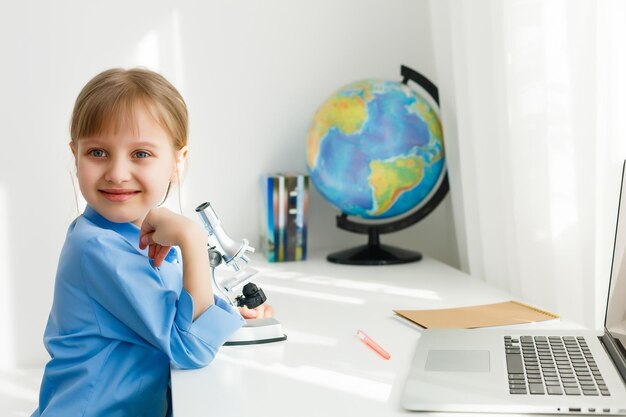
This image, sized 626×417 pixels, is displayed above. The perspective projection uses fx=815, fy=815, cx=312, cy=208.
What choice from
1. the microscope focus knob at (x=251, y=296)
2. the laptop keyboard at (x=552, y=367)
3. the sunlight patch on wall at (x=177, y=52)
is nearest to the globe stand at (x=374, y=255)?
the sunlight patch on wall at (x=177, y=52)

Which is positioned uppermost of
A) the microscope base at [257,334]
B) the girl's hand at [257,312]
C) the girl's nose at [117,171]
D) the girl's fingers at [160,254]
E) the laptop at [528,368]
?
the girl's nose at [117,171]

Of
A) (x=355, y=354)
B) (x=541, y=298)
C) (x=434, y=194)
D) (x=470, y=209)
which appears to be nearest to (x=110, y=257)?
(x=355, y=354)

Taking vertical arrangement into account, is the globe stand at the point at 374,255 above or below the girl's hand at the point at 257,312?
above

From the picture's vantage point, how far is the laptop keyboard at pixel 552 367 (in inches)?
36.6

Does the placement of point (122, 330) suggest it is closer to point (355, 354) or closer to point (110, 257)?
point (110, 257)

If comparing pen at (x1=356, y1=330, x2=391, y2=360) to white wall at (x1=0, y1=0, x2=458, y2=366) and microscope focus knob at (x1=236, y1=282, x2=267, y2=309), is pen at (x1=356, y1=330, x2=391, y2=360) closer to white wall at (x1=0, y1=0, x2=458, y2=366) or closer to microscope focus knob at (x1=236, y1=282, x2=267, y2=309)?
microscope focus knob at (x1=236, y1=282, x2=267, y2=309)

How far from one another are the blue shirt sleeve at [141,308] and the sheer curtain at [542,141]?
0.70 metres

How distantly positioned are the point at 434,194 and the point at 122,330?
44.9 inches

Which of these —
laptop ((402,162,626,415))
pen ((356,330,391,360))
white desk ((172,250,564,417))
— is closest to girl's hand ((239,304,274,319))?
white desk ((172,250,564,417))

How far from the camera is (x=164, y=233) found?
1126mm

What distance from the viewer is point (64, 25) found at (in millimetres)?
2029

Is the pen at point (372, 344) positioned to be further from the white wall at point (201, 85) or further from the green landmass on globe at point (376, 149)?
the white wall at point (201, 85)

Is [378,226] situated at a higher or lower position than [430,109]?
lower

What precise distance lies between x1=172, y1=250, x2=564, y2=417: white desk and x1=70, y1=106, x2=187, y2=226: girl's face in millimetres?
262
